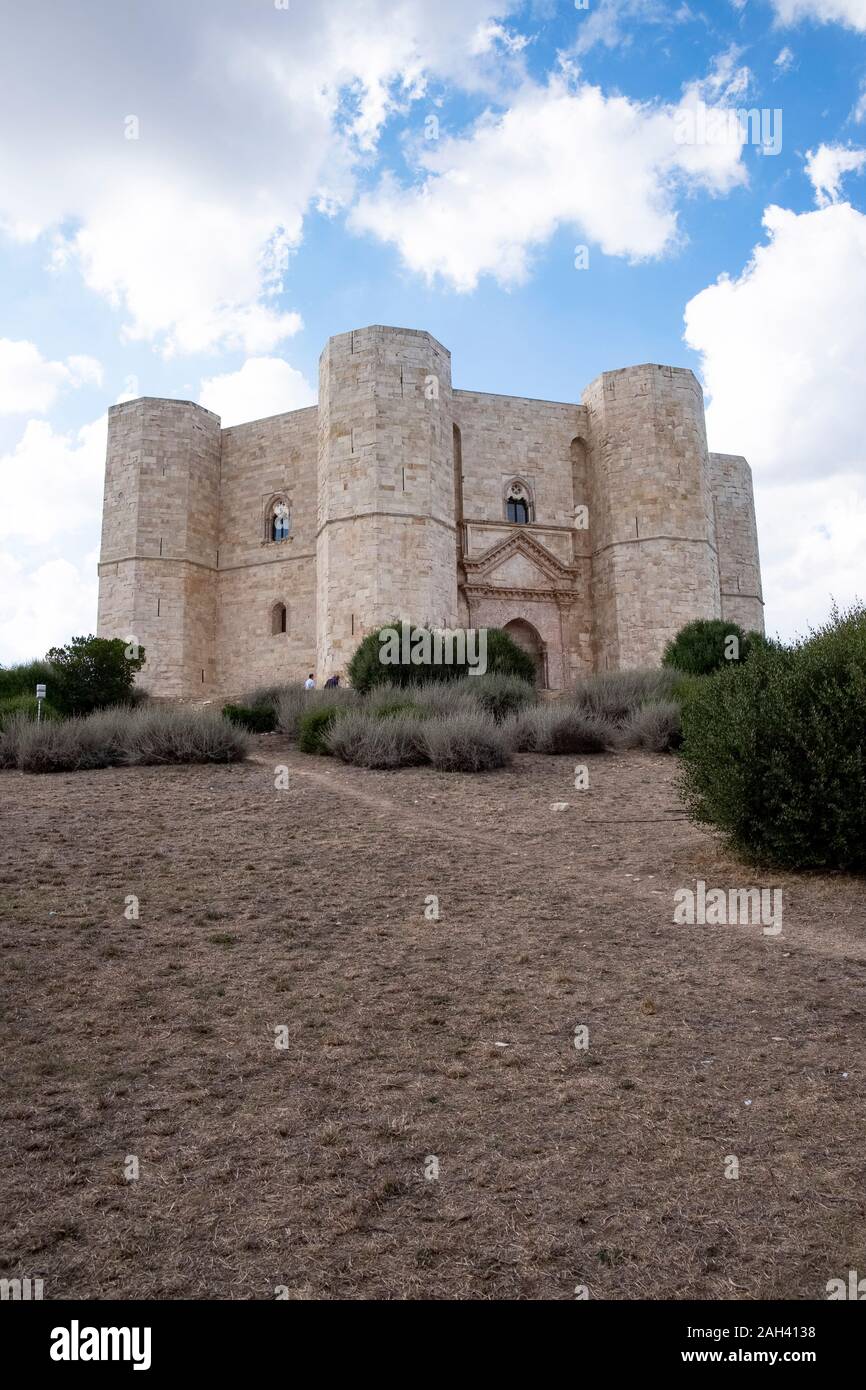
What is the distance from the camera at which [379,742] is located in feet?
36.2

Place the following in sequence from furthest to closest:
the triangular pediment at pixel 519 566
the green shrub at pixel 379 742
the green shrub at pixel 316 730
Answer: the triangular pediment at pixel 519 566 → the green shrub at pixel 316 730 → the green shrub at pixel 379 742

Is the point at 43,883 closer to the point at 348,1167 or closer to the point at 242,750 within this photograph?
the point at 348,1167

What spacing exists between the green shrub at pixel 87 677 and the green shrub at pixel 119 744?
4457mm

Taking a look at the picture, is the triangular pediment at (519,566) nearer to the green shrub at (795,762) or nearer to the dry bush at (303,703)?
the dry bush at (303,703)

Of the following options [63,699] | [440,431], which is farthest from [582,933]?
[440,431]

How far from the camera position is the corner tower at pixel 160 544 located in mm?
24188

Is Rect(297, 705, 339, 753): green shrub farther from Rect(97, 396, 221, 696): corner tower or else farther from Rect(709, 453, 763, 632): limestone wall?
Rect(709, 453, 763, 632): limestone wall

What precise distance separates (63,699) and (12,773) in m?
5.43

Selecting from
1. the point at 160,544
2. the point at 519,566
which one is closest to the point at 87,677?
the point at 160,544

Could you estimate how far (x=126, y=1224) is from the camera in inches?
114

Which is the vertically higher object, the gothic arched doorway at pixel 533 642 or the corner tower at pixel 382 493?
the corner tower at pixel 382 493

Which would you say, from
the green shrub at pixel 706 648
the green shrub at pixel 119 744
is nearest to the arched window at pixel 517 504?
the green shrub at pixel 706 648

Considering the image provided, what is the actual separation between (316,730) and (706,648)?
8.69 metres

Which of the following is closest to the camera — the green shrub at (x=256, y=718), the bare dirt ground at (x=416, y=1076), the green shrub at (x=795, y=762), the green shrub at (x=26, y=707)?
the bare dirt ground at (x=416, y=1076)
